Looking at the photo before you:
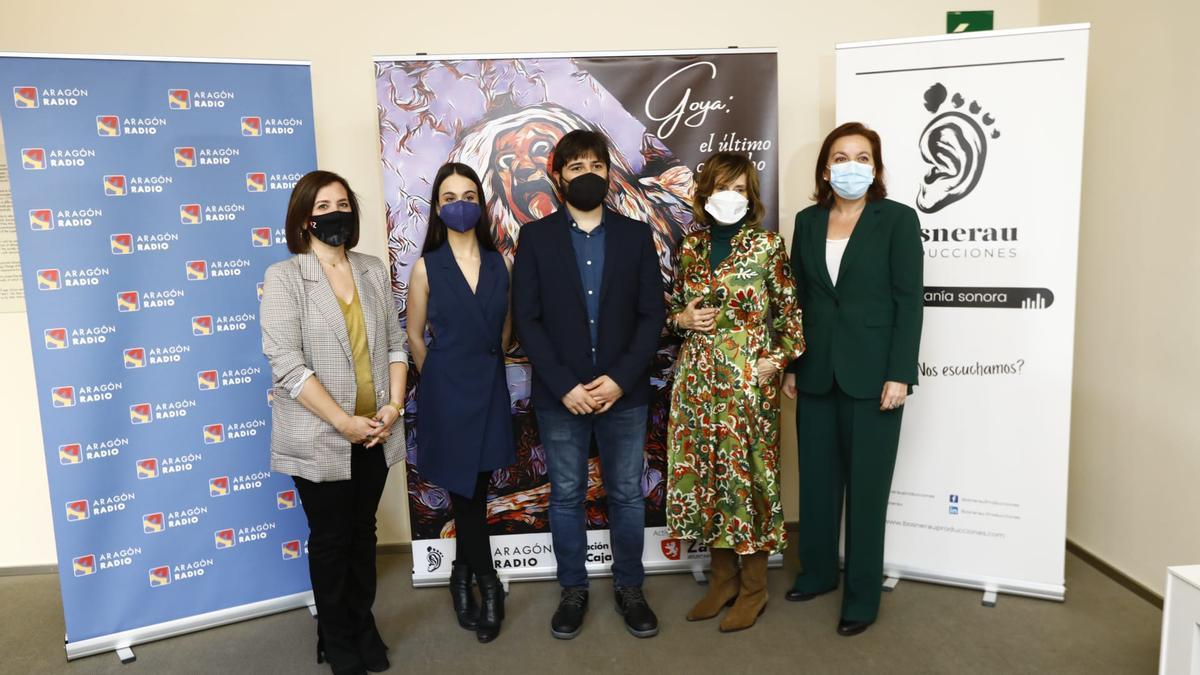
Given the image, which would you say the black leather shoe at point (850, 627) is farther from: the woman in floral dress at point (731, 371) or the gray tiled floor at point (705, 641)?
the woman in floral dress at point (731, 371)

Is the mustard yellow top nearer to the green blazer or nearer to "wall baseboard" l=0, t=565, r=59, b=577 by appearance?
the green blazer

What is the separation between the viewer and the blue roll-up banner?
2578mm

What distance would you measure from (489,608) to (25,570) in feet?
7.53

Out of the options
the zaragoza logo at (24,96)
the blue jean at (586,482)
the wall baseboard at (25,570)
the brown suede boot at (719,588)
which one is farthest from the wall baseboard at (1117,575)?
the wall baseboard at (25,570)

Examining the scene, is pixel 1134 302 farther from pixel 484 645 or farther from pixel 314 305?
pixel 314 305

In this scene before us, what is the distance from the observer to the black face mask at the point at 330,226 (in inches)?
91.7

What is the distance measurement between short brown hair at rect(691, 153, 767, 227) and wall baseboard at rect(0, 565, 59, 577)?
10.8 feet

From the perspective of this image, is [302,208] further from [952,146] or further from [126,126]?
[952,146]

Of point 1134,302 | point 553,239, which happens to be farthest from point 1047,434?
point 553,239

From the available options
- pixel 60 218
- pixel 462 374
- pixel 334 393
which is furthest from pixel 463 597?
pixel 60 218

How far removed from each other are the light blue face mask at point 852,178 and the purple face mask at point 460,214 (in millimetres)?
1248

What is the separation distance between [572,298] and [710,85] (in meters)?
1.10

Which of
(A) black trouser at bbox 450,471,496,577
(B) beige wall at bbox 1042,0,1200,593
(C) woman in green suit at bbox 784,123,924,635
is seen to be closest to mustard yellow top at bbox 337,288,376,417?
(A) black trouser at bbox 450,471,496,577

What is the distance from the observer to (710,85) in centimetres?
304
